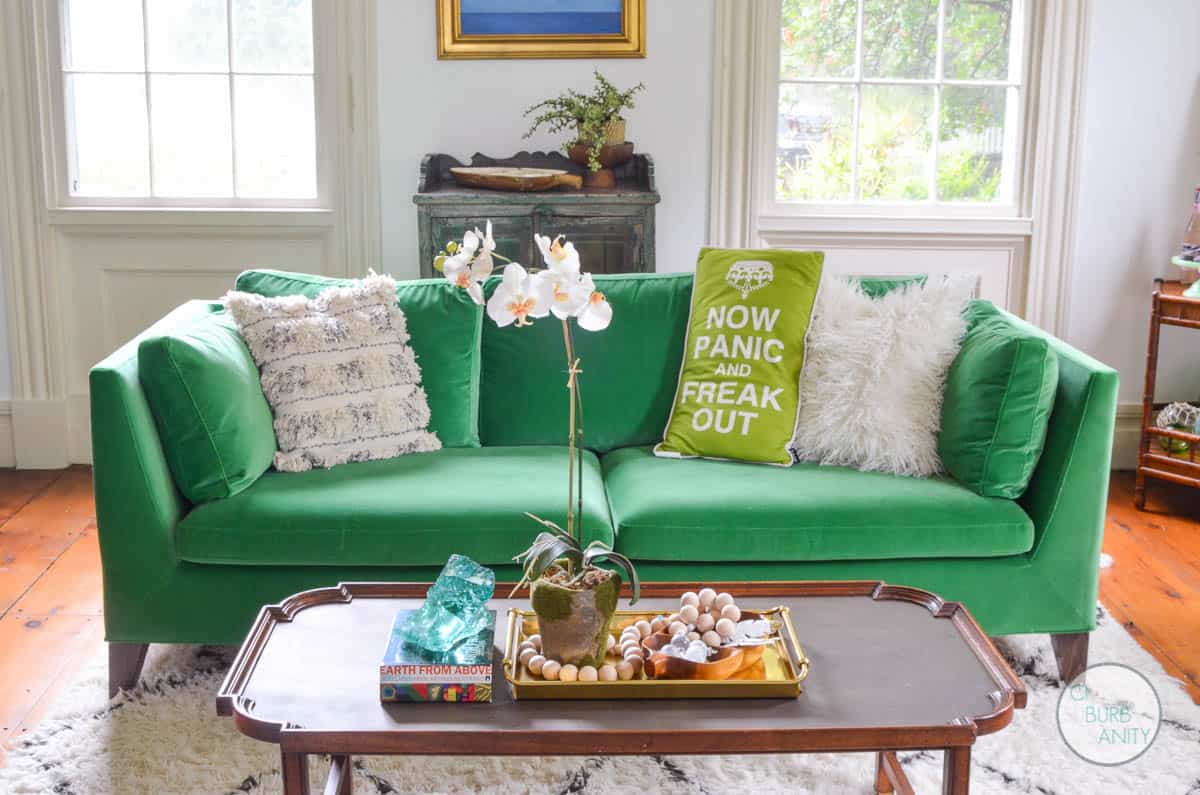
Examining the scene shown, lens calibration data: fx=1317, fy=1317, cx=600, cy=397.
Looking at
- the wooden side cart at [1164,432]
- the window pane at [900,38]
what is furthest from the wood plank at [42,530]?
the wooden side cart at [1164,432]

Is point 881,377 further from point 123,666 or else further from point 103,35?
point 103,35

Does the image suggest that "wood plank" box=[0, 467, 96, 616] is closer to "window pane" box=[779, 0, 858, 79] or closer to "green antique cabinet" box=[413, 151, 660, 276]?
"green antique cabinet" box=[413, 151, 660, 276]

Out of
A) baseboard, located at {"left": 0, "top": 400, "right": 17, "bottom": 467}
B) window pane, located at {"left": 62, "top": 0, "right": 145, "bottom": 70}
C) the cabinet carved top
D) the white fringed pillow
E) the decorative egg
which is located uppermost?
window pane, located at {"left": 62, "top": 0, "right": 145, "bottom": 70}

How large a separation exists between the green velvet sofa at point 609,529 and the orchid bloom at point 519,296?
0.79 meters

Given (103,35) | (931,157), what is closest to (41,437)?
(103,35)

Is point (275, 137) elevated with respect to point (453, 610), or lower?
elevated

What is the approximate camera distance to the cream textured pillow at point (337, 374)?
2.98 metres

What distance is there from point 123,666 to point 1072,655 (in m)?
2.04

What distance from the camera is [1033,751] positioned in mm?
2562

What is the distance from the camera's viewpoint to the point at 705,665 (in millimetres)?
1955

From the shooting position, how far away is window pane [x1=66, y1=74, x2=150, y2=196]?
437cm

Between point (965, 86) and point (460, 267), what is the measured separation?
2.87 m

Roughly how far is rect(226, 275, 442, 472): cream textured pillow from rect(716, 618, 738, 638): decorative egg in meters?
1.25

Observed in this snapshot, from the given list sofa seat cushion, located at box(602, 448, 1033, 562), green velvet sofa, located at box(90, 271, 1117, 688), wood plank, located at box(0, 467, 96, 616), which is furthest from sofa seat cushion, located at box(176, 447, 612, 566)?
wood plank, located at box(0, 467, 96, 616)
